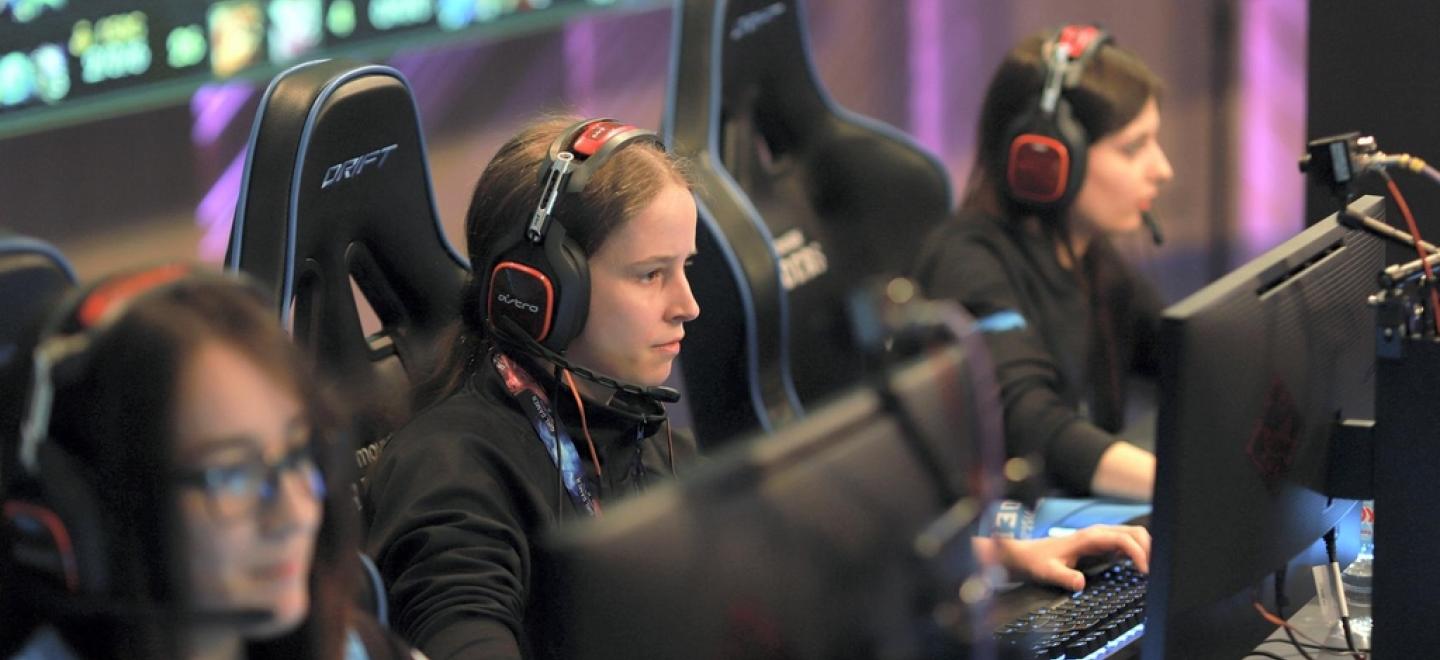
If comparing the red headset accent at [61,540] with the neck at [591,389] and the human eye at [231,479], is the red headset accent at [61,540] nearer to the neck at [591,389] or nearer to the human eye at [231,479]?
the human eye at [231,479]

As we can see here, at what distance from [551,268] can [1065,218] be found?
1205 millimetres

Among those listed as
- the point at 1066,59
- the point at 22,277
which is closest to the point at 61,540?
the point at 22,277

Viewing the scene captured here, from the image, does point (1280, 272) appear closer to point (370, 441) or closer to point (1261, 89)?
point (370, 441)

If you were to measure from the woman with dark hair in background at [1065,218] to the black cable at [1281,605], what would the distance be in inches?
33.5

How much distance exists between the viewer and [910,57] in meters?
3.87

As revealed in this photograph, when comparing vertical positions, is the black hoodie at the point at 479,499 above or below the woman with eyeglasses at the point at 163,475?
below

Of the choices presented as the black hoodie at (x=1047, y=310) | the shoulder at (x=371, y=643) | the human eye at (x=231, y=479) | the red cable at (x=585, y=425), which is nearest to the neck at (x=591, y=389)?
the red cable at (x=585, y=425)

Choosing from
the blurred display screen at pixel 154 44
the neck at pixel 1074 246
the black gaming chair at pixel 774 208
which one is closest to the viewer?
the blurred display screen at pixel 154 44

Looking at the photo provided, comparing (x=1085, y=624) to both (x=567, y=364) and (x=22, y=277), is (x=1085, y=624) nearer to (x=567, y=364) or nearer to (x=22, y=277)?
(x=567, y=364)

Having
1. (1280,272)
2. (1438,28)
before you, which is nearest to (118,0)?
(1280,272)

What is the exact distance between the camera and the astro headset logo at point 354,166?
5.40 feet

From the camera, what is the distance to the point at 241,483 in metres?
0.92

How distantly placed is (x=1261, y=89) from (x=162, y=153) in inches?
124

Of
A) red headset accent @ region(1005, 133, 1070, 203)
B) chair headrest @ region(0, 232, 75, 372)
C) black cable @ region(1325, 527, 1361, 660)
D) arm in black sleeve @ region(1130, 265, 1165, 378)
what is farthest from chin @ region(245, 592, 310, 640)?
arm in black sleeve @ region(1130, 265, 1165, 378)
